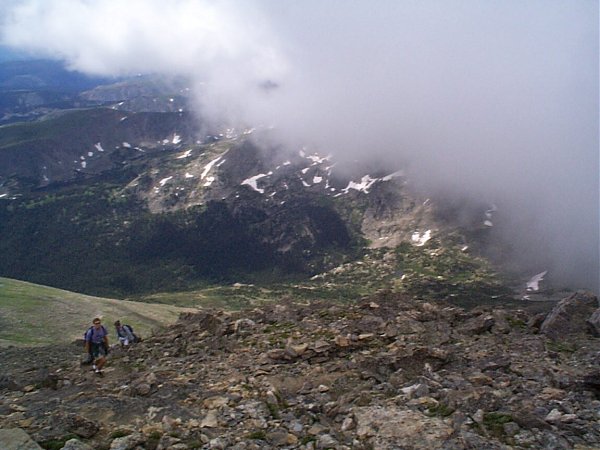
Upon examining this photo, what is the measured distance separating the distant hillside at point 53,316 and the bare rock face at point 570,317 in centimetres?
4816

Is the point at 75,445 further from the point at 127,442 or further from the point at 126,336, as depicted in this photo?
the point at 126,336

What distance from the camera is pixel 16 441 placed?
12242mm

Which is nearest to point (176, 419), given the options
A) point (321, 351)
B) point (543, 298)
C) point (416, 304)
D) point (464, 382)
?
point (321, 351)

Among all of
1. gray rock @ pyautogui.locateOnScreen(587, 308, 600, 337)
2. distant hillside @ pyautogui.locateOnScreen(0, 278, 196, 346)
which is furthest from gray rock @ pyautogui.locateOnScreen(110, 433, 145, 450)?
distant hillside @ pyautogui.locateOnScreen(0, 278, 196, 346)

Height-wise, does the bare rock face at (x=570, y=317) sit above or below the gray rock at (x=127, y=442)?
above

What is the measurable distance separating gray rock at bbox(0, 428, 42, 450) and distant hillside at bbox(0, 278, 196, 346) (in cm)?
4214

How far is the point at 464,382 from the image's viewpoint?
52.6 feet

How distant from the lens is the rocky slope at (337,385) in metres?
12.9

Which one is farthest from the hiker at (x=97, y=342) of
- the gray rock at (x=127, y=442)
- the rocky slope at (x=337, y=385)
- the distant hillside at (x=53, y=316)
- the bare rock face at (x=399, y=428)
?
the distant hillside at (x=53, y=316)

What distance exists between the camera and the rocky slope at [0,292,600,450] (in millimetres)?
12875

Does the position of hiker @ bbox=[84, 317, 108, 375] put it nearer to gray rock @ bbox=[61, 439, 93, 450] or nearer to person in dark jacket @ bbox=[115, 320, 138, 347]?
person in dark jacket @ bbox=[115, 320, 138, 347]

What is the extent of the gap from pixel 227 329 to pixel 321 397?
32.7ft

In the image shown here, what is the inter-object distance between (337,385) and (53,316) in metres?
63.4

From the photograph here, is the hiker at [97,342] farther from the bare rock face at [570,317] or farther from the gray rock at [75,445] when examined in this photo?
the bare rock face at [570,317]
